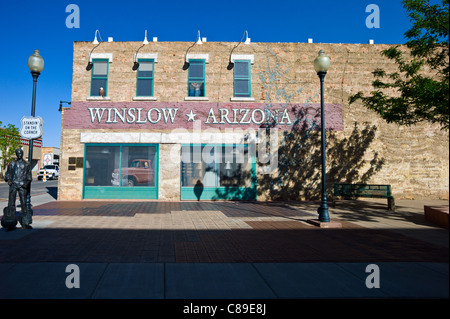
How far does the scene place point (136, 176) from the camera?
14.9m

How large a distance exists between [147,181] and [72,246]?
8.81 metres

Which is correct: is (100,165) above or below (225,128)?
below

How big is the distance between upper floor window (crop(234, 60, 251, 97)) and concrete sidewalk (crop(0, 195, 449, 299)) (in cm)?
768

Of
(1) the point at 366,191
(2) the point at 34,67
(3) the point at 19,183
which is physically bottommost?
(1) the point at 366,191

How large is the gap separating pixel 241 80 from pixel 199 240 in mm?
10573

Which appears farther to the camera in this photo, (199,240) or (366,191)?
(366,191)

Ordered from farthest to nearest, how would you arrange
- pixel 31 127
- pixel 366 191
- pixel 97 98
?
pixel 97 98
pixel 366 191
pixel 31 127

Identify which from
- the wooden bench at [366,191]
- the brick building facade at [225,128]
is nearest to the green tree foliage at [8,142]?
the brick building facade at [225,128]

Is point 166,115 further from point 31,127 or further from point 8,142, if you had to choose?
point 8,142

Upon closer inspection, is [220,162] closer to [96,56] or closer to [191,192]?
[191,192]

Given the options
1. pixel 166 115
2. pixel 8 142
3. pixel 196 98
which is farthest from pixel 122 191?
pixel 8 142

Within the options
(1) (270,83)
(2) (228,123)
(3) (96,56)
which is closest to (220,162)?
(2) (228,123)

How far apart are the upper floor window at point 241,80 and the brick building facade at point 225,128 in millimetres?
54

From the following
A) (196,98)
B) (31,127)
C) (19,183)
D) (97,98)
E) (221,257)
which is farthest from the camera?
(196,98)
